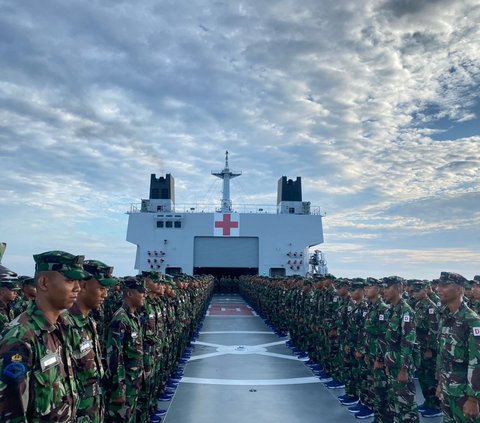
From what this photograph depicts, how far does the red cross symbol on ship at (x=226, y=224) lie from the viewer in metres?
29.0

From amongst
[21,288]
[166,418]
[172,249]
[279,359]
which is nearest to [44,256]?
[166,418]

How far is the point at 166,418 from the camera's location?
6098mm

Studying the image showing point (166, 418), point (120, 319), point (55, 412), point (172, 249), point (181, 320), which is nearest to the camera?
point (55, 412)

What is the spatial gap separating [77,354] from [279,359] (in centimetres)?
756

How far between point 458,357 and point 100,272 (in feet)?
11.0

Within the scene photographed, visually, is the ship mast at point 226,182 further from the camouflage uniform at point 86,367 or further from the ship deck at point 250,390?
the camouflage uniform at point 86,367

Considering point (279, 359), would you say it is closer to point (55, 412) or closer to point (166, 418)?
point (166, 418)

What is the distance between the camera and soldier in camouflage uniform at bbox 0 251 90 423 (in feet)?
7.11

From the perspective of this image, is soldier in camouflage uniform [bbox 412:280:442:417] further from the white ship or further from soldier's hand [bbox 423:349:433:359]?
the white ship

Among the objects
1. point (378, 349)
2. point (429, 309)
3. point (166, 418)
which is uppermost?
point (429, 309)

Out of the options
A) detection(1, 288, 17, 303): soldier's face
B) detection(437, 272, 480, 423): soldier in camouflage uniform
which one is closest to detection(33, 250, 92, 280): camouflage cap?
detection(437, 272, 480, 423): soldier in camouflage uniform

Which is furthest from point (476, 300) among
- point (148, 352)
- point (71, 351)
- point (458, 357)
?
point (71, 351)

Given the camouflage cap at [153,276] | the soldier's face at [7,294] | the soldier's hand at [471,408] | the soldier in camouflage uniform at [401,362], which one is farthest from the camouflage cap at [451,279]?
the soldier's face at [7,294]

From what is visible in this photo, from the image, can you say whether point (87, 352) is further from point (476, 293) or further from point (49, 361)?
point (476, 293)
